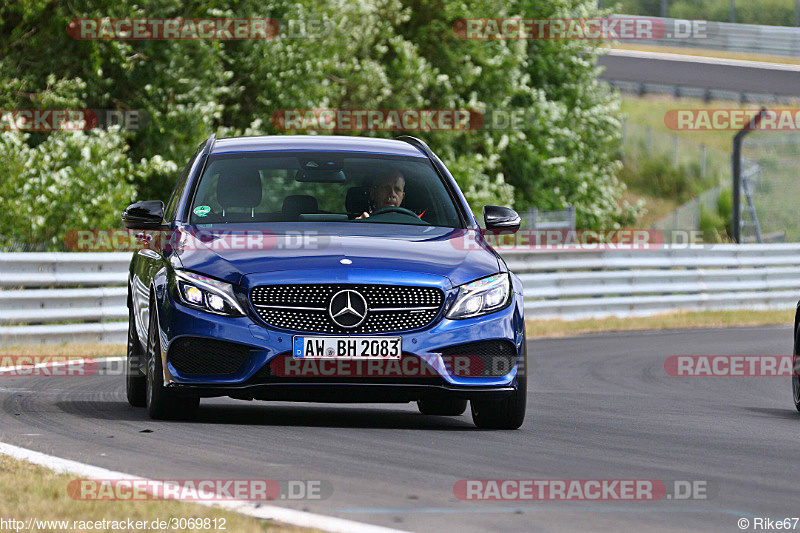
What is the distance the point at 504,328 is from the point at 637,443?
0.92m

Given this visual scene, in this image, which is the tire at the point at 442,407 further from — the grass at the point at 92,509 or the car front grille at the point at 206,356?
the grass at the point at 92,509

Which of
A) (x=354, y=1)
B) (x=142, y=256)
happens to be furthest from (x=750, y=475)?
(x=354, y=1)

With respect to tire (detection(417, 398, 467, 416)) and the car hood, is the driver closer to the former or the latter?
the car hood

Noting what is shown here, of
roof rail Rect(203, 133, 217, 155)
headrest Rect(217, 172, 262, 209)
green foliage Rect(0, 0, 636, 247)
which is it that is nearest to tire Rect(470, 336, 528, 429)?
headrest Rect(217, 172, 262, 209)

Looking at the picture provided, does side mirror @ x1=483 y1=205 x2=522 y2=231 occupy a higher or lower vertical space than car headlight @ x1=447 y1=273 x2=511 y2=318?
higher

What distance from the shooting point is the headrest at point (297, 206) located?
8.95m

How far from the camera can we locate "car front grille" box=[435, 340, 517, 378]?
798 centimetres

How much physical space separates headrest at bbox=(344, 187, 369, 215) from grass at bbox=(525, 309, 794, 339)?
10.5m

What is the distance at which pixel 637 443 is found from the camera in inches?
313

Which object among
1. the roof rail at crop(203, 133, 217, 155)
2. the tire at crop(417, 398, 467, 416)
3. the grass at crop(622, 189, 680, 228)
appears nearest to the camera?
the roof rail at crop(203, 133, 217, 155)

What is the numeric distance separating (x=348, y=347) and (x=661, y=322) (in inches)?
592

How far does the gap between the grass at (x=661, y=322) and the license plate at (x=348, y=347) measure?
1173cm

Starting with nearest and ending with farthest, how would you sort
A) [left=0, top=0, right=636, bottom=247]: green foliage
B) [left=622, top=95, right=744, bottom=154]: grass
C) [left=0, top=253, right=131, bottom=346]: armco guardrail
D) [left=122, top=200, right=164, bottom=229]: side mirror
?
[left=122, top=200, right=164, bottom=229]: side mirror
[left=0, top=253, right=131, bottom=346]: armco guardrail
[left=0, top=0, right=636, bottom=247]: green foliage
[left=622, top=95, right=744, bottom=154]: grass

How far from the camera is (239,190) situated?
9.11 m
